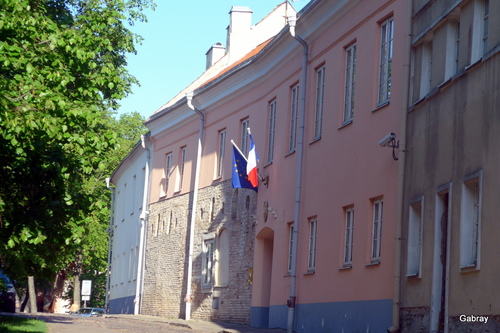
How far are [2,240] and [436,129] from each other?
24.1 feet

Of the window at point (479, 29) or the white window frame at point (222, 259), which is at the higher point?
the window at point (479, 29)

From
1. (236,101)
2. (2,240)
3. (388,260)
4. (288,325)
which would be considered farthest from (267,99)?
(2,240)

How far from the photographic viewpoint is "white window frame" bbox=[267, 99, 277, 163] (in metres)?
26.6

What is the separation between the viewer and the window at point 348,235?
65.4 ft

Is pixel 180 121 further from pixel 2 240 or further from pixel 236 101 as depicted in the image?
pixel 2 240

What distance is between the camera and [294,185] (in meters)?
23.8

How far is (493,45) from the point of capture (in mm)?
13289

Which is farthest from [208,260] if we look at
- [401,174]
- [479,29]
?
[479,29]

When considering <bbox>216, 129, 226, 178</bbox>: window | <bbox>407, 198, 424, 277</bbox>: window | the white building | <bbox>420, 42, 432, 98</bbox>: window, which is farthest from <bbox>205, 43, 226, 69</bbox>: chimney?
<bbox>407, 198, 424, 277</bbox>: window

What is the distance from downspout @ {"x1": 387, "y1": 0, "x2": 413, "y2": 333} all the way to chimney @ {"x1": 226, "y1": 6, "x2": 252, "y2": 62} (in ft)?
67.5

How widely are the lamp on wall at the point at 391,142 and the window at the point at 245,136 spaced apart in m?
11.6

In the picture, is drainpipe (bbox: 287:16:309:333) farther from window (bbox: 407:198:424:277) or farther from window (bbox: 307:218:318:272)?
window (bbox: 407:198:424:277)

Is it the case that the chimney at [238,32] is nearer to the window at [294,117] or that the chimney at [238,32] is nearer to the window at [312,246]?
the window at [294,117]

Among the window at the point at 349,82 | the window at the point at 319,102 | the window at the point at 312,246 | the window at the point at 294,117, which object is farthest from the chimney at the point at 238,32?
the window at the point at 349,82
